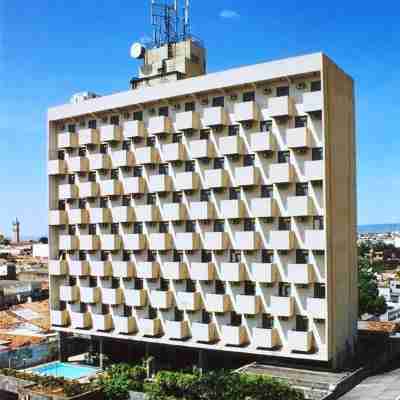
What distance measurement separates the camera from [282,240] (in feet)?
131

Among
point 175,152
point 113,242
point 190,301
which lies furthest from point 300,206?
point 113,242

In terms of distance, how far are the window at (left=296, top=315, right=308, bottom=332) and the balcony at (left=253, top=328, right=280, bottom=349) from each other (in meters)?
1.74

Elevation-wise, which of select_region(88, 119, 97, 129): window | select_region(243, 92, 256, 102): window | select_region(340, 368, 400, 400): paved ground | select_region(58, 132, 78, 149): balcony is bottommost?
select_region(340, 368, 400, 400): paved ground

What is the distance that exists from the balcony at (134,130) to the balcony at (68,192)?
830cm

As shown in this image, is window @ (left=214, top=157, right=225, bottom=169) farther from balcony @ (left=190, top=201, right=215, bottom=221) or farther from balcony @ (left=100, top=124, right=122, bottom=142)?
balcony @ (left=100, top=124, right=122, bottom=142)

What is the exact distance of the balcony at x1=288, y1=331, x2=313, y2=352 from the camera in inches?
1524

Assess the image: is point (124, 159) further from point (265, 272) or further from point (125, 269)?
point (265, 272)

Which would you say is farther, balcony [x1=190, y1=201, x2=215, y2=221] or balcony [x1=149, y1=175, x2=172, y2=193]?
balcony [x1=149, y1=175, x2=172, y2=193]

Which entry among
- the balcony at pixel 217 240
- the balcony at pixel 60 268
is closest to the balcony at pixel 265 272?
the balcony at pixel 217 240

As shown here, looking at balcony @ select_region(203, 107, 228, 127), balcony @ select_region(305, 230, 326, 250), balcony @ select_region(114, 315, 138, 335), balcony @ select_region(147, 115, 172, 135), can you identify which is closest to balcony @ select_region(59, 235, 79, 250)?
balcony @ select_region(114, 315, 138, 335)

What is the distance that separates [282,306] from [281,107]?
1492 centimetres

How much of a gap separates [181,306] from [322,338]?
12115mm

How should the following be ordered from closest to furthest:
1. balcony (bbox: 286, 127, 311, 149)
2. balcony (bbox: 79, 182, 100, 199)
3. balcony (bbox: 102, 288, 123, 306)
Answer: balcony (bbox: 286, 127, 311, 149)
balcony (bbox: 102, 288, 123, 306)
balcony (bbox: 79, 182, 100, 199)

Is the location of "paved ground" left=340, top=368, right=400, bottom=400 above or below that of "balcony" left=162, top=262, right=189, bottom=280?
below
